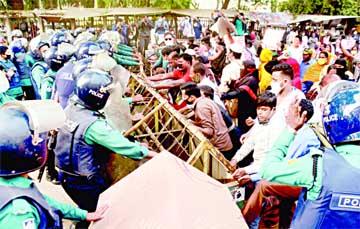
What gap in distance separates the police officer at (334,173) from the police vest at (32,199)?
1.14m

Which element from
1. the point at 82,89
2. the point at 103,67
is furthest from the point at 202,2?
the point at 82,89

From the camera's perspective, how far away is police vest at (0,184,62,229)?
165 centimetres

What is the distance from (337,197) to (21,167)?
4.87 feet

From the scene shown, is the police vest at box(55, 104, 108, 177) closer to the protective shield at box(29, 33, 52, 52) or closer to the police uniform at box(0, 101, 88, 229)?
the police uniform at box(0, 101, 88, 229)

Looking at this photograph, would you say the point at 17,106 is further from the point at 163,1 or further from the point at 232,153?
the point at 163,1

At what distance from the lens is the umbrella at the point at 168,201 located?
5.67 feet

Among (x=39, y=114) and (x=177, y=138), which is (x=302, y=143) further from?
(x=39, y=114)

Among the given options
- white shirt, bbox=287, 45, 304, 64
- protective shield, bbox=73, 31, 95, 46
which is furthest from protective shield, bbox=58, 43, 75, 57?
white shirt, bbox=287, 45, 304, 64

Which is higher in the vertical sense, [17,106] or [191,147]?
[17,106]

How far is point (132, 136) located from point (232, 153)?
1294mm

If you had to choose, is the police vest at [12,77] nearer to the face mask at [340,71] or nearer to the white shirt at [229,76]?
the white shirt at [229,76]

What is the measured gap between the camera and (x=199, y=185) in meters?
1.93

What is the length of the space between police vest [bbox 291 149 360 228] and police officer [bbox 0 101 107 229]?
129 cm

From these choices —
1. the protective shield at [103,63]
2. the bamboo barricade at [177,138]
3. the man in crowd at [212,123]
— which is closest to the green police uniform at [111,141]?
Answer: the bamboo barricade at [177,138]
